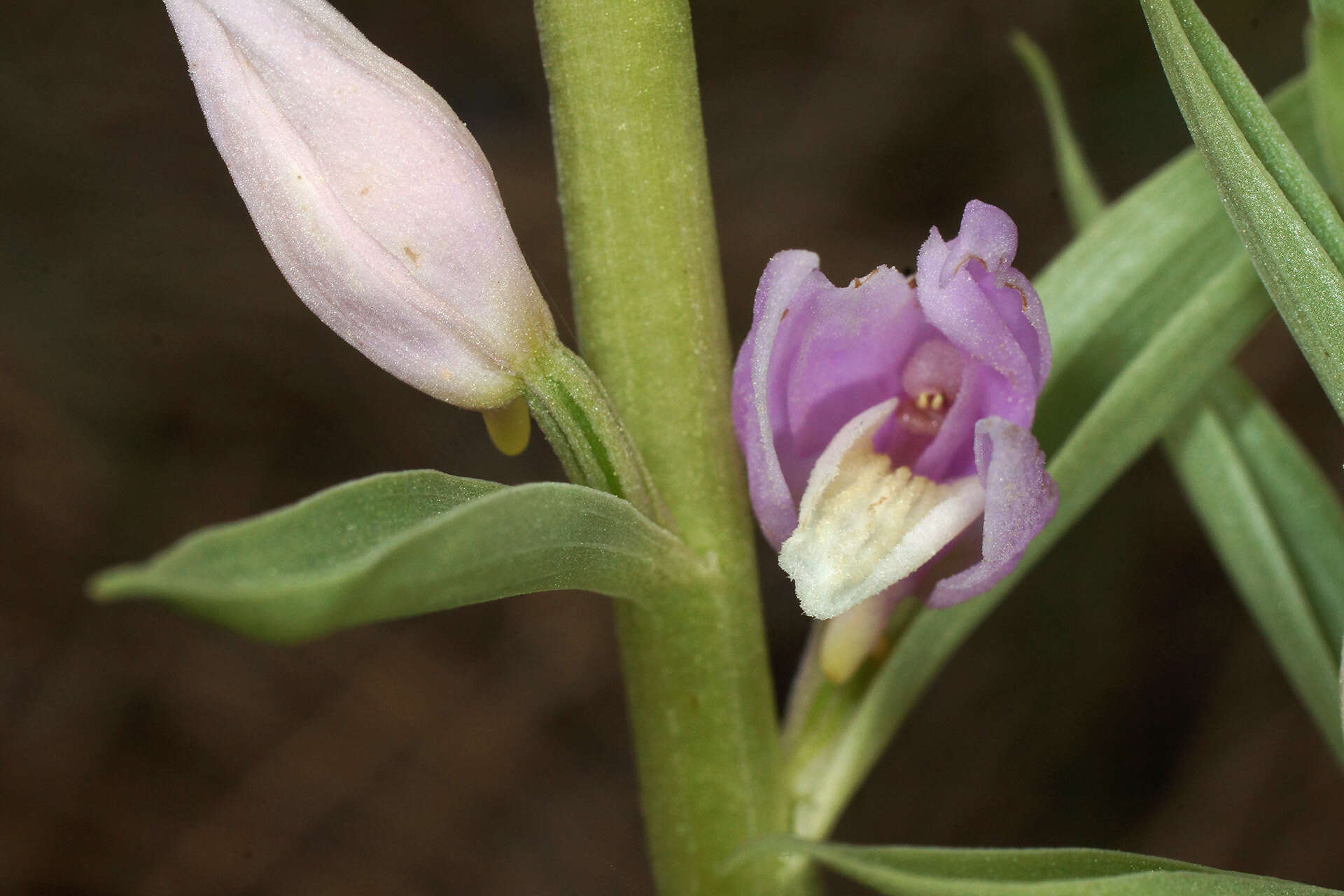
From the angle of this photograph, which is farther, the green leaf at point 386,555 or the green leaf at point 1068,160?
the green leaf at point 1068,160

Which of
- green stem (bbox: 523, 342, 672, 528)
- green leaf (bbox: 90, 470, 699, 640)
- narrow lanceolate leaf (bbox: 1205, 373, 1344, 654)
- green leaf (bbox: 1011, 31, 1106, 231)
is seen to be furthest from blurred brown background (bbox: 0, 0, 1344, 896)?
green leaf (bbox: 90, 470, 699, 640)

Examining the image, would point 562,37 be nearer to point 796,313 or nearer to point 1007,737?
point 796,313

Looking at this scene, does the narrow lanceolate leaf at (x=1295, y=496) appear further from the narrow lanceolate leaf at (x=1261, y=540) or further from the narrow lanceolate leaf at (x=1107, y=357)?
the narrow lanceolate leaf at (x=1107, y=357)

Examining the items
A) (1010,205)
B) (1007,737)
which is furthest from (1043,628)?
(1010,205)

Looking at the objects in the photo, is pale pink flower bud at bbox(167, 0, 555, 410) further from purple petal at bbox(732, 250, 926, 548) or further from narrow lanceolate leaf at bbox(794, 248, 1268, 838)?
narrow lanceolate leaf at bbox(794, 248, 1268, 838)

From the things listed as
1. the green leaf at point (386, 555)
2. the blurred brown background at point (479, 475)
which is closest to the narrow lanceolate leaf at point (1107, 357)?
the green leaf at point (386, 555)

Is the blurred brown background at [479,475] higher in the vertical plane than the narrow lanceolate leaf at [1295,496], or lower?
lower
